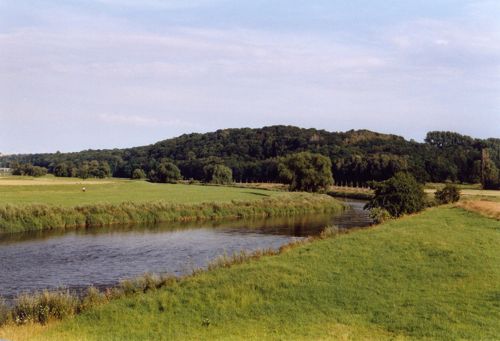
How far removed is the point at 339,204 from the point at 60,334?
6338 centimetres

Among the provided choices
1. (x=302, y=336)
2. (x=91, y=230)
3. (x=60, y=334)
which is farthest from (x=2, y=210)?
(x=302, y=336)

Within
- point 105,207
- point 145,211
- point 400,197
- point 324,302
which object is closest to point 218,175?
point 145,211

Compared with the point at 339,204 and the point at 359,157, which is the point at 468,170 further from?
the point at 339,204

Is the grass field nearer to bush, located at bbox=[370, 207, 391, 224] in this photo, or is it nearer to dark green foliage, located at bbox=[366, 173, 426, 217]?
bush, located at bbox=[370, 207, 391, 224]

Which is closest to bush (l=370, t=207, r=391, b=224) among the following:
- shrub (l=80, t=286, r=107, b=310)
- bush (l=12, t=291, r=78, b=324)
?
shrub (l=80, t=286, r=107, b=310)

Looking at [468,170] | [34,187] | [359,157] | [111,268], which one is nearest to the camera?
[111,268]

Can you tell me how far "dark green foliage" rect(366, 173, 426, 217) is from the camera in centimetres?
4538

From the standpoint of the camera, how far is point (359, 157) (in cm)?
13812

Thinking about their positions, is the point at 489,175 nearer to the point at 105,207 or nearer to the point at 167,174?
the point at 167,174

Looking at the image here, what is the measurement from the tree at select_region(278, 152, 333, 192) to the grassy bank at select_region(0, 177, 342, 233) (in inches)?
644

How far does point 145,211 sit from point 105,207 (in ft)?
14.4

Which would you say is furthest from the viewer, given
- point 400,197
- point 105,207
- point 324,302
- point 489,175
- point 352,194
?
point 489,175

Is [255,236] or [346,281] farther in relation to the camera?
[255,236]

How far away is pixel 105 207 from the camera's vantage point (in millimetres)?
49719
